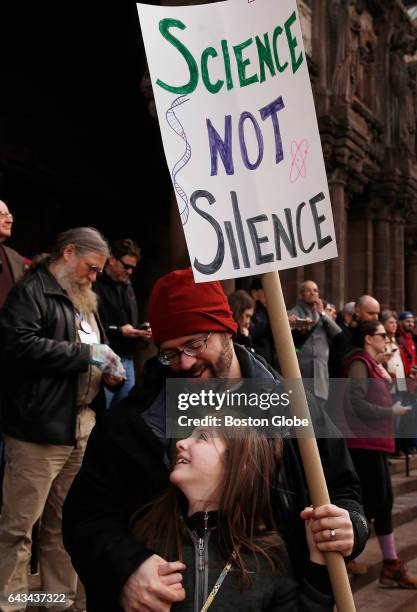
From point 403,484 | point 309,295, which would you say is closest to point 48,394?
point 309,295

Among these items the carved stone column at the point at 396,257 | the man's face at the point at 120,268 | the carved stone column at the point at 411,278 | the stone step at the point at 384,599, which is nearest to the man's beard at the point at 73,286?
the man's face at the point at 120,268

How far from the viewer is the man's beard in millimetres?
4242

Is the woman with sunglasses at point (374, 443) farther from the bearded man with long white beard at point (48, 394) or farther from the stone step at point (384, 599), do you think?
the bearded man with long white beard at point (48, 394)

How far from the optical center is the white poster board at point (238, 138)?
2.21 metres

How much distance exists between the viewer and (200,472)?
203cm

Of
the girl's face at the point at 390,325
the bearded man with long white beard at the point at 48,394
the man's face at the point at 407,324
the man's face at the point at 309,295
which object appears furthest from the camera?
the man's face at the point at 407,324

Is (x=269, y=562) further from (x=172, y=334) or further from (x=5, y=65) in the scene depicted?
(x=5, y=65)

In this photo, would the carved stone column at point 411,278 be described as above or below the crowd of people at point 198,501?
below

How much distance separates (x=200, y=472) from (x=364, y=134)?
50.0 ft

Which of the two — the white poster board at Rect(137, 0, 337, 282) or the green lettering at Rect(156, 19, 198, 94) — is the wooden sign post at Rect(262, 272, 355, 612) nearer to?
the white poster board at Rect(137, 0, 337, 282)

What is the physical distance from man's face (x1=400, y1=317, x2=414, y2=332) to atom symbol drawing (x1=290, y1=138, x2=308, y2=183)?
354 inches

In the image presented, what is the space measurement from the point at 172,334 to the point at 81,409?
1.95 meters

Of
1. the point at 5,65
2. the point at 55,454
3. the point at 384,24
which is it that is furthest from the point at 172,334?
the point at 384,24

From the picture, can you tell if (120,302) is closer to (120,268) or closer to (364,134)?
(120,268)
